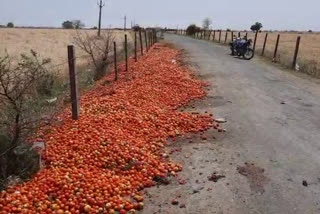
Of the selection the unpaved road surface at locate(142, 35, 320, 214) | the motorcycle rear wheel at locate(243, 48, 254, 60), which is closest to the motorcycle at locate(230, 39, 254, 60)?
the motorcycle rear wheel at locate(243, 48, 254, 60)

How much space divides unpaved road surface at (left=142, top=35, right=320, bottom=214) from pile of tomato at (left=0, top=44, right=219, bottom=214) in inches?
14.2

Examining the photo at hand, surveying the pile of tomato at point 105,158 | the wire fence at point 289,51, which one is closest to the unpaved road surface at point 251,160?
the pile of tomato at point 105,158

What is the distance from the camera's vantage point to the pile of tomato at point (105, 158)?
586 centimetres

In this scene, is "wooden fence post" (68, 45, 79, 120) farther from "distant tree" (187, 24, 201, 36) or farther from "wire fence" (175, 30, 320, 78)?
"distant tree" (187, 24, 201, 36)

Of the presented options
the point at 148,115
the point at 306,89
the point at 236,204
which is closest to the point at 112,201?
the point at 236,204

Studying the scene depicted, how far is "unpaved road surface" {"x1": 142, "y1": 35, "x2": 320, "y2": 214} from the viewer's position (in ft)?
19.7

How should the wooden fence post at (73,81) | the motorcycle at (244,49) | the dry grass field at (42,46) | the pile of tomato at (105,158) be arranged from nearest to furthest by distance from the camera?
the pile of tomato at (105,158) → the wooden fence post at (73,81) → the motorcycle at (244,49) → the dry grass field at (42,46)

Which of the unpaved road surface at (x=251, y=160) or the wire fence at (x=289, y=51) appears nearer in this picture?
the unpaved road surface at (x=251, y=160)

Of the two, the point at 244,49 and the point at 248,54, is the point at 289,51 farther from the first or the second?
the point at 248,54

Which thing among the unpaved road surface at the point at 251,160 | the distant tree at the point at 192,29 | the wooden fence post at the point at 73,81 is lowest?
the distant tree at the point at 192,29

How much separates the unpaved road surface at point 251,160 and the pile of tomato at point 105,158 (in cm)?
36

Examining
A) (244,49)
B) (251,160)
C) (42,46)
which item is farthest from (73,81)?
(42,46)

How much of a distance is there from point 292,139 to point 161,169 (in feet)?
10.2

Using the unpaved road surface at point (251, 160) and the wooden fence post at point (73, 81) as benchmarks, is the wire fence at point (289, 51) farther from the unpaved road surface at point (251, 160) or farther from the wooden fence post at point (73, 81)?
the wooden fence post at point (73, 81)
